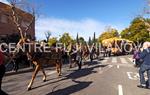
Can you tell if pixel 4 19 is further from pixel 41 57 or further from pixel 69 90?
pixel 69 90

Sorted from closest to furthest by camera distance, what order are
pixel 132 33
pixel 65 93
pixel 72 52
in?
pixel 65 93 → pixel 72 52 → pixel 132 33

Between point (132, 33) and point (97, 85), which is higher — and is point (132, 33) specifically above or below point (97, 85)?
above

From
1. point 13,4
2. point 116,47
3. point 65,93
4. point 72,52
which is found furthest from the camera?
point 116,47

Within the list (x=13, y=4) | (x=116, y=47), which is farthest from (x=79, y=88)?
(x=116, y=47)

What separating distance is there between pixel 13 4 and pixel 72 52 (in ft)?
67.0

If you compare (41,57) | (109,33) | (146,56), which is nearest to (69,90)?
(41,57)

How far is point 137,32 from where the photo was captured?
342ft

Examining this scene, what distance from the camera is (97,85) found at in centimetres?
1326

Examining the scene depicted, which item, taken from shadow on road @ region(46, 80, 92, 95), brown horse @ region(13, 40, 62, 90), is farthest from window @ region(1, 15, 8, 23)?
shadow on road @ region(46, 80, 92, 95)

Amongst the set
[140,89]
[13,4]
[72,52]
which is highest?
[13,4]

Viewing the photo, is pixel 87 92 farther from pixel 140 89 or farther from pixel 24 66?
pixel 24 66

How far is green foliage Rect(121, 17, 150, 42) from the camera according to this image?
3909 inches

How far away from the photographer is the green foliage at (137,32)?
99287 millimetres

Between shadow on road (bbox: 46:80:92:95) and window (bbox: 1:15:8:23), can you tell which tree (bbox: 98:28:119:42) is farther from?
shadow on road (bbox: 46:80:92:95)
